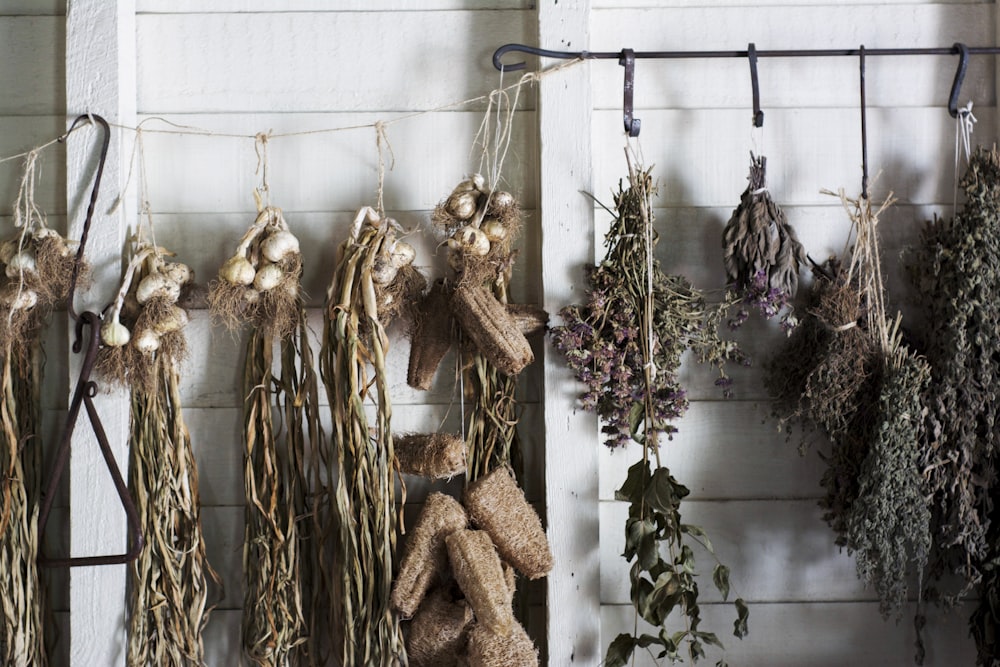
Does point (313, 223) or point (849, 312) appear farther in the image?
point (313, 223)

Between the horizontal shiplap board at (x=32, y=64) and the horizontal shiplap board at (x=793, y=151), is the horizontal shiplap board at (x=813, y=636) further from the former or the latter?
the horizontal shiplap board at (x=32, y=64)

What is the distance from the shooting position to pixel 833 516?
1.42 meters

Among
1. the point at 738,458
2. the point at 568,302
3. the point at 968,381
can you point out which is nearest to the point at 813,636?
the point at 738,458

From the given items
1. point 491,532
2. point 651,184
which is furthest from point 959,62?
point 491,532

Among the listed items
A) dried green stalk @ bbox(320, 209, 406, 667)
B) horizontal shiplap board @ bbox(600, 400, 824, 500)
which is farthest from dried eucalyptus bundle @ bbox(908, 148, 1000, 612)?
dried green stalk @ bbox(320, 209, 406, 667)

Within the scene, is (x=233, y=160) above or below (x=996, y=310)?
above

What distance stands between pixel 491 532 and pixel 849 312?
2.45 feet

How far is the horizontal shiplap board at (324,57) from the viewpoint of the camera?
4.89 ft

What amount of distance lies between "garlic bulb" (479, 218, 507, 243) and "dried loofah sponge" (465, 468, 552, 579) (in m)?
0.43

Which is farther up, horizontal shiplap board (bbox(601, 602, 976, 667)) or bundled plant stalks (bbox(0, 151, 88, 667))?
bundled plant stalks (bbox(0, 151, 88, 667))

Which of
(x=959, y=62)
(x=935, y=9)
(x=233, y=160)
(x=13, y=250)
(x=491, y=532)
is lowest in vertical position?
(x=491, y=532)

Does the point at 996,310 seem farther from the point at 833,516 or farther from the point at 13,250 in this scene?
the point at 13,250

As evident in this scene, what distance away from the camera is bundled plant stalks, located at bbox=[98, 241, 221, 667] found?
1.37 meters

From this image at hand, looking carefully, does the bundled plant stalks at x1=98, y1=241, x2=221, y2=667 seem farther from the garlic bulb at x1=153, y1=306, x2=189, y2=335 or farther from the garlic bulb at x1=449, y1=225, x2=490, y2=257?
the garlic bulb at x1=449, y1=225, x2=490, y2=257
